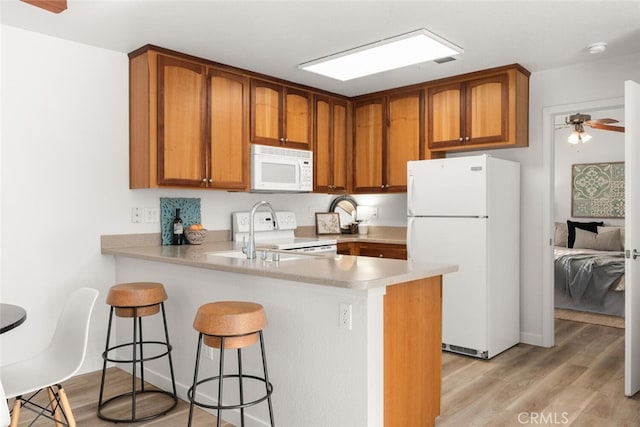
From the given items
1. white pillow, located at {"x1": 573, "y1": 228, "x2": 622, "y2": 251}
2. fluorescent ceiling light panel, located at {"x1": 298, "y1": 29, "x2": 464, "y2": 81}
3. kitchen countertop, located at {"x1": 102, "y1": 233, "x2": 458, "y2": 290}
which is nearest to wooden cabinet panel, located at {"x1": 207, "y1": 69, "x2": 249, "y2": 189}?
fluorescent ceiling light panel, located at {"x1": 298, "y1": 29, "x2": 464, "y2": 81}

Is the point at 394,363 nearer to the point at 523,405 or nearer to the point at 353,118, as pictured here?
the point at 523,405

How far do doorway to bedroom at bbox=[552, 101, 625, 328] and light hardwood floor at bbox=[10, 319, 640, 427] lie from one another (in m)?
1.03

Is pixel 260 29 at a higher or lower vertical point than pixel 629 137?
higher

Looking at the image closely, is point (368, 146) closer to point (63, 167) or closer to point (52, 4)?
point (63, 167)

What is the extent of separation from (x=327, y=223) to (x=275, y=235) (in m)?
0.76

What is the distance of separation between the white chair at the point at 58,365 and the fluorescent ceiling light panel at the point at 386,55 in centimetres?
220

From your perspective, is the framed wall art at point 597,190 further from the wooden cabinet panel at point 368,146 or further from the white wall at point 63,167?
the wooden cabinet panel at point 368,146

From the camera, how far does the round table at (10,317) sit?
5.52ft

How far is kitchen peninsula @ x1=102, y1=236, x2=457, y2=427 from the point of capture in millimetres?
2051

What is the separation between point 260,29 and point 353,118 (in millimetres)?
2075

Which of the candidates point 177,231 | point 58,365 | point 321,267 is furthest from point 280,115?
point 58,365

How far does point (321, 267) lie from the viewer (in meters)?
2.37

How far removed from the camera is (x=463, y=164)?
3.79 metres

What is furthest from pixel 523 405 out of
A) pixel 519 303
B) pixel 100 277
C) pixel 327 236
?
pixel 100 277
